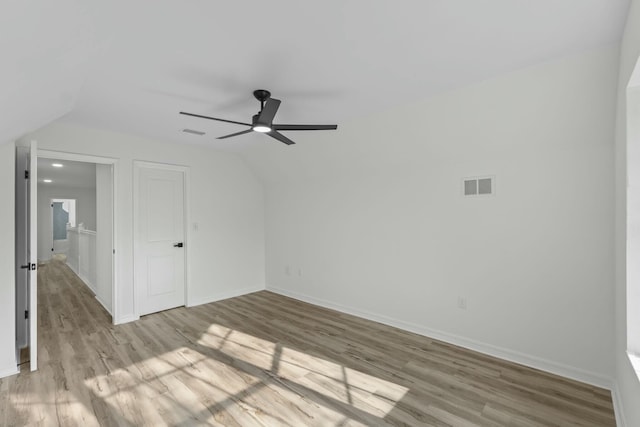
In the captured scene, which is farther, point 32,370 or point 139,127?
point 139,127

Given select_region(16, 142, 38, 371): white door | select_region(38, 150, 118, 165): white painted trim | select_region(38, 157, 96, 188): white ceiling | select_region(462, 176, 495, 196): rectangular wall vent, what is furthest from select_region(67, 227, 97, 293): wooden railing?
select_region(462, 176, 495, 196): rectangular wall vent

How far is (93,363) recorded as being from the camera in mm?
2891

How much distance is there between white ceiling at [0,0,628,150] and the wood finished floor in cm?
208

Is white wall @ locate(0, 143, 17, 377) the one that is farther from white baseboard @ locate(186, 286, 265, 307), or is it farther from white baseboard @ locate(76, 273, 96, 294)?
white baseboard @ locate(76, 273, 96, 294)

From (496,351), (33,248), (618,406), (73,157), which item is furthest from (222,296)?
(618,406)

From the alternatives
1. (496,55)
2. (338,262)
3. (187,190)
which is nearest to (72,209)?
(187,190)

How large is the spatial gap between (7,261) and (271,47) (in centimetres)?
301

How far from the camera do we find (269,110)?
2434mm

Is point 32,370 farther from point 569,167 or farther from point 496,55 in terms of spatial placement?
point 569,167

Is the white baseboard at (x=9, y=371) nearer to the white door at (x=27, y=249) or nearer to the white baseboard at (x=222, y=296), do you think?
the white door at (x=27, y=249)

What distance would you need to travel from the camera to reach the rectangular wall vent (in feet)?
10.1

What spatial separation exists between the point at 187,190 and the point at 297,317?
2.54 metres

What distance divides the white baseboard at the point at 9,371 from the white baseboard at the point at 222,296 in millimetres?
2053

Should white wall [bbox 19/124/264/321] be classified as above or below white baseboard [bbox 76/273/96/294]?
above
